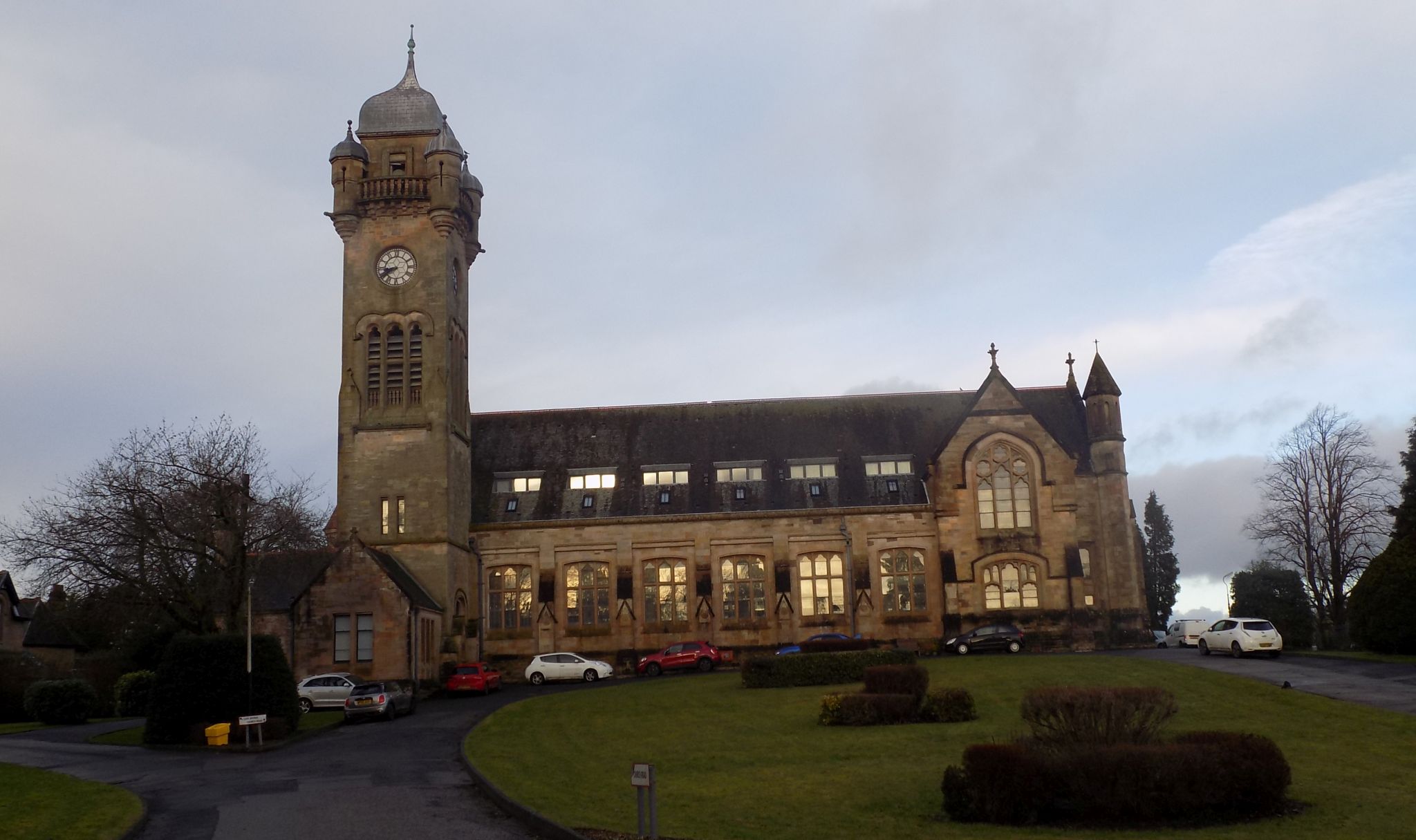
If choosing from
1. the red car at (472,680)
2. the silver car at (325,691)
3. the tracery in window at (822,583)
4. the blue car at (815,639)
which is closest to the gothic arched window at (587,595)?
the red car at (472,680)

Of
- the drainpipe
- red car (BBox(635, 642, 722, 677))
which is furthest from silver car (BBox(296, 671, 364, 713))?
the drainpipe

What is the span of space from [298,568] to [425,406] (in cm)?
1090

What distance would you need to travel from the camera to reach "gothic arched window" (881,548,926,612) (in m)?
54.4

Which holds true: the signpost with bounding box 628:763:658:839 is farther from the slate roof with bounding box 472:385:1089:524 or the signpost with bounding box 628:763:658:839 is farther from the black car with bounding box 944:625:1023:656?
the slate roof with bounding box 472:385:1089:524

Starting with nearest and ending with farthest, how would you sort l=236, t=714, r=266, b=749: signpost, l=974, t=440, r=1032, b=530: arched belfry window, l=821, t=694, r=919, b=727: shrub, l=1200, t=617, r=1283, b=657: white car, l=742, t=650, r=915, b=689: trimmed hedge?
l=821, t=694, r=919, b=727: shrub < l=236, t=714, r=266, b=749: signpost < l=742, t=650, r=915, b=689: trimmed hedge < l=1200, t=617, r=1283, b=657: white car < l=974, t=440, r=1032, b=530: arched belfry window

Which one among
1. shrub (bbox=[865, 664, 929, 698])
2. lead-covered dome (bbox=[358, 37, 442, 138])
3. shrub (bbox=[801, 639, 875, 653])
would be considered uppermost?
lead-covered dome (bbox=[358, 37, 442, 138])

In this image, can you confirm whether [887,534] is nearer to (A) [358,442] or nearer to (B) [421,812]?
(A) [358,442]

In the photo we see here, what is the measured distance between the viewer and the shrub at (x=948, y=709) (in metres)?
26.8

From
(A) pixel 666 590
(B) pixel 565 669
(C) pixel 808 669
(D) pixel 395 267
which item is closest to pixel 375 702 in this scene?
(B) pixel 565 669

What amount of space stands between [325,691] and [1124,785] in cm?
3379

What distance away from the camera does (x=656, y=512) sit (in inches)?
2199

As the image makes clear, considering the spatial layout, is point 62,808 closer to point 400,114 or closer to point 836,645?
point 836,645

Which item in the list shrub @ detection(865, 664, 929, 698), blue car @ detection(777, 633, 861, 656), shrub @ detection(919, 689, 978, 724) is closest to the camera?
shrub @ detection(919, 689, 978, 724)

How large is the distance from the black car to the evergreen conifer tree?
1908 inches
